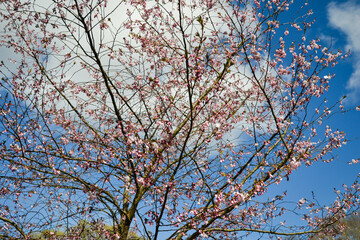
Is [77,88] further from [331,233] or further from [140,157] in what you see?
[331,233]

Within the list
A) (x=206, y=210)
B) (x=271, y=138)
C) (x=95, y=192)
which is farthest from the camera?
(x=271, y=138)

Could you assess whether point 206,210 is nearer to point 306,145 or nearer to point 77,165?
point 306,145

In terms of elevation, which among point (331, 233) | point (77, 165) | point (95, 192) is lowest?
point (331, 233)

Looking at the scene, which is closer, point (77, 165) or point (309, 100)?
point (309, 100)

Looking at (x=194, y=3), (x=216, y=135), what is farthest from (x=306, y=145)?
(x=194, y=3)

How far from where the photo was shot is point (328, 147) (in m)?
6.47

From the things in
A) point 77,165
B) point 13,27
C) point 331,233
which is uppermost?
point 13,27

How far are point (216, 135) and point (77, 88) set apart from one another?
3.98m

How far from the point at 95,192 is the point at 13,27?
15.0 feet

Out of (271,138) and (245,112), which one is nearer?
(271,138)

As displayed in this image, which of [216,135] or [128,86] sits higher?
[128,86]

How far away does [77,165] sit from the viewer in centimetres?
670

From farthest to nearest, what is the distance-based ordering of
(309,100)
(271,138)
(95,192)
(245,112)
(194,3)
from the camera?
(245,112) < (194,3) < (271,138) < (309,100) < (95,192)

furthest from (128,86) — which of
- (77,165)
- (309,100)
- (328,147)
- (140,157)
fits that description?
(328,147)
